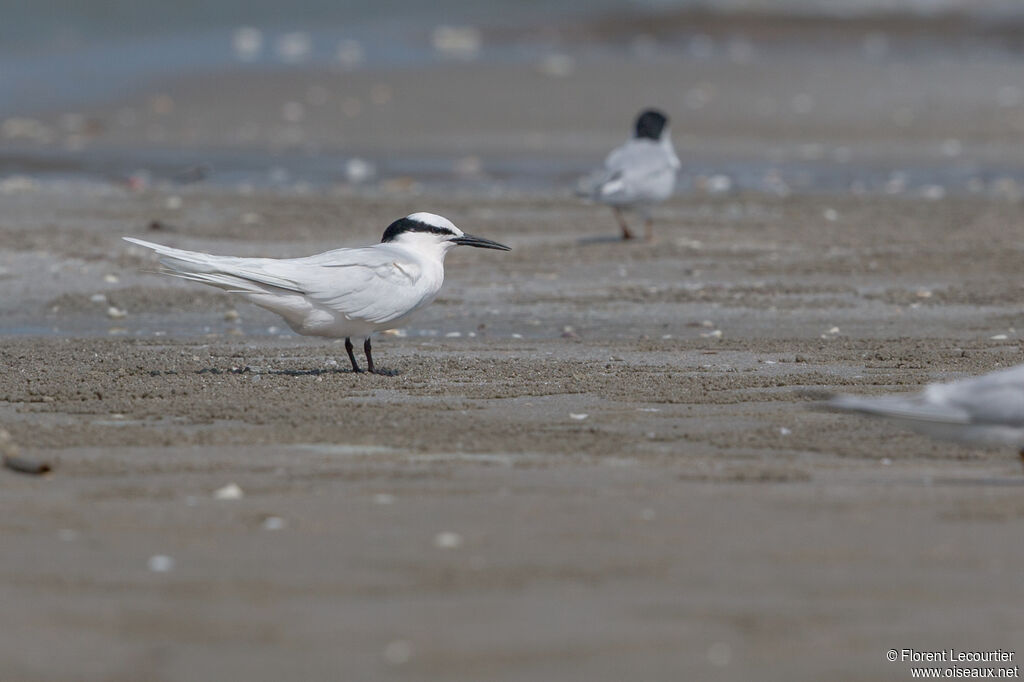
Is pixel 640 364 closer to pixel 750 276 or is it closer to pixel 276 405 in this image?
A: pixel 276 405

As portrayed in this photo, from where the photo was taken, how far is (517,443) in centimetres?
500

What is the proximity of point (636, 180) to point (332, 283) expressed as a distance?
465 centimetres

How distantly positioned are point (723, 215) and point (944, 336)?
4073 mm

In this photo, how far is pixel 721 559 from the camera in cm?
371

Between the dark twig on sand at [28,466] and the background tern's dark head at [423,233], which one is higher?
the background tern's dark head at [423,233]

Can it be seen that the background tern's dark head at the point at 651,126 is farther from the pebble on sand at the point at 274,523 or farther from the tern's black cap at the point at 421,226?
the pebble on sand at the point at 274,523

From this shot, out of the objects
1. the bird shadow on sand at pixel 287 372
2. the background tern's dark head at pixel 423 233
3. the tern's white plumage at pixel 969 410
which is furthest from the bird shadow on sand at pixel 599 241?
the tern's white plumage at pixel 969 410

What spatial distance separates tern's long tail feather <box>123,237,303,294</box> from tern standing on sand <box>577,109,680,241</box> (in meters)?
4.60

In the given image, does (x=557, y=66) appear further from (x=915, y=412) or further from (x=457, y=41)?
(x=915, y=412)

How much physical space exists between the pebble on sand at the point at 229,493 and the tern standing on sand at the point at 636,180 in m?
6.32

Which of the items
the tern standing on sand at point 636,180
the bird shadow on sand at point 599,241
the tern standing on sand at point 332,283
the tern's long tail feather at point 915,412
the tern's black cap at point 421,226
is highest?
the tern standing on sand at point 636,180

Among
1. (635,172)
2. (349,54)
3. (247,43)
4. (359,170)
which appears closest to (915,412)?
(635,172)

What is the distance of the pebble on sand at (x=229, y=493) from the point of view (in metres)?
4.27

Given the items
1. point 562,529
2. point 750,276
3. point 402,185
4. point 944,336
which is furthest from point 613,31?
point 562,529
